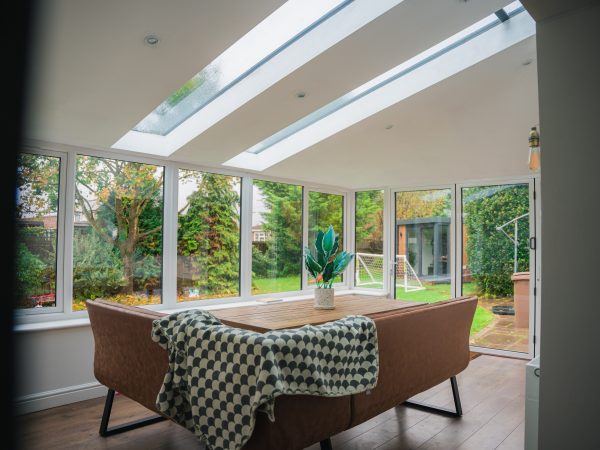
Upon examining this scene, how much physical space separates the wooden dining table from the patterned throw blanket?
438mm

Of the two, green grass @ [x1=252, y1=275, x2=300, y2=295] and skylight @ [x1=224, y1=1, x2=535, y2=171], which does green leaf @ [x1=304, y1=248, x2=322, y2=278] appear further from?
green grass @ [x1=252, y1=275, x2=300, y2=295]

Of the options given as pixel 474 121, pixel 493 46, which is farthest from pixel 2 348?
pixel 474 121

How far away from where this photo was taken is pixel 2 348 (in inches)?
13.8

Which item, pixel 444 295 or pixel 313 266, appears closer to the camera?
pixel 313 266

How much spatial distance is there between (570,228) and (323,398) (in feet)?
3.93

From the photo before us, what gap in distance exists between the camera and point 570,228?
1.31m

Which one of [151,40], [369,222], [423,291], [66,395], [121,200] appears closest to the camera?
[151,40]

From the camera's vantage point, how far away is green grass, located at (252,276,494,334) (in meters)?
5.12

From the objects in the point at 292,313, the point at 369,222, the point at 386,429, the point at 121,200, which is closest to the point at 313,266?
the point at 292,313

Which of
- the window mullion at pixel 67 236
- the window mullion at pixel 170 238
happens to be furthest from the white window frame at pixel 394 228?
the window mullion at pixel 67 236

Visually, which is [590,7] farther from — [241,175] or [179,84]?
[241,175]

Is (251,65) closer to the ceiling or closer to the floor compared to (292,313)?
closer to the ceiling

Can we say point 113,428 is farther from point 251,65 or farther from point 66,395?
point 251,65

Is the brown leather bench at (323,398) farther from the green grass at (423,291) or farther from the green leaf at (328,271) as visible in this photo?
the green grass at (423,291)
